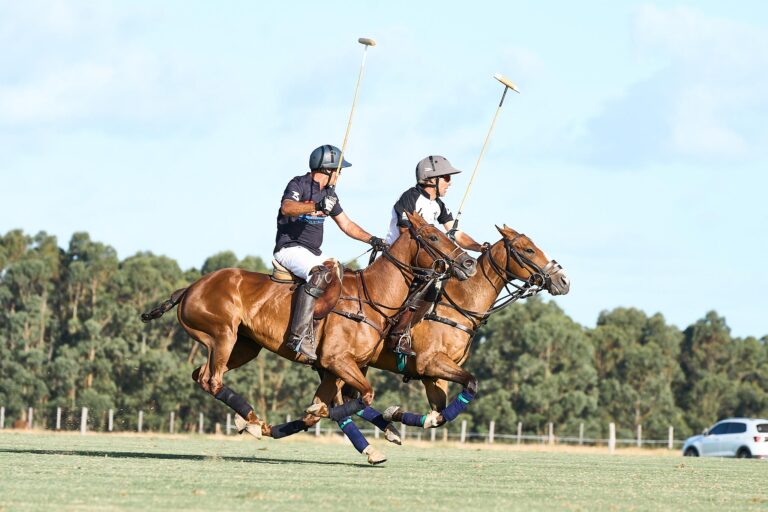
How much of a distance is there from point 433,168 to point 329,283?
8.76ft

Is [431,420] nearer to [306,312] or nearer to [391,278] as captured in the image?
[391,278]

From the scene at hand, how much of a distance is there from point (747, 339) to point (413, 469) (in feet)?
278

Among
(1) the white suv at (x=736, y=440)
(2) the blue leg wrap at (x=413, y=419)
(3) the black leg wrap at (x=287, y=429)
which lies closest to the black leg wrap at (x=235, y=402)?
(3) the black leg wrap at (x=287, y=429)

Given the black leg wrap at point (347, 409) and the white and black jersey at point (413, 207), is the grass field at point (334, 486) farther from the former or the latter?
the white and black jersey at point (413, 207)

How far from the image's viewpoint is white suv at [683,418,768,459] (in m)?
34.7

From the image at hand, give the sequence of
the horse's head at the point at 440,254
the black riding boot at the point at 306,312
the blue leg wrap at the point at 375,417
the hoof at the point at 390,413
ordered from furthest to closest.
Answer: the blue leg wrap at the point at 375,417 → the horse's head at the point at 440,254 → the hoof at the point at 390,413 → the black riding boot at the point at 306,312

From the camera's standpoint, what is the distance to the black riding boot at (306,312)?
1506 centimetres

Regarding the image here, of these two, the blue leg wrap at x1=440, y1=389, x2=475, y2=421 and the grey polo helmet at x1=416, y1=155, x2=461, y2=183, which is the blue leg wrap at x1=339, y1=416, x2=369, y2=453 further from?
the grey polo helmet at x1=416, y1=155, x2=461, y2=183

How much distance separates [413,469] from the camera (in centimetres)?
1565

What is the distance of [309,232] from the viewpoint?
634 inches

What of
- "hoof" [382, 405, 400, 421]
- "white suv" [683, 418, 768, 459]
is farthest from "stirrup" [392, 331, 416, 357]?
"white suv" [683, 418, 768, 459]

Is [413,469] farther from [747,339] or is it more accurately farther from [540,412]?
[747,339]

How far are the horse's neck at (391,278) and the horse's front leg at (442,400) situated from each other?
3.01 feet

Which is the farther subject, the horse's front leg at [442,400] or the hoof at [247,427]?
the horse's front leg at [442,400]
